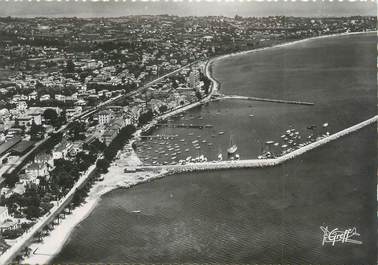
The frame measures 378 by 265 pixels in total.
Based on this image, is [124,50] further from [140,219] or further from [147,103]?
[140,219]

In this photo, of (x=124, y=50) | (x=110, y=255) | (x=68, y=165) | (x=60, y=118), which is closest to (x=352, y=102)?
(x=124, y=50)

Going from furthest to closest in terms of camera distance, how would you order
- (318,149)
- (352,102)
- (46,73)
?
(352,102) → (46,73) → (318,149)

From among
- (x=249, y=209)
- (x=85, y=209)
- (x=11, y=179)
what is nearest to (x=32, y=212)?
(x=85, y=209)

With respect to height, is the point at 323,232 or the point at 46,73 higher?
the point at 46,73

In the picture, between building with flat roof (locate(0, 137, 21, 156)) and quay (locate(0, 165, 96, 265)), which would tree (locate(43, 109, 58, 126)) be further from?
quay (locate(0, 165, 96, 265))

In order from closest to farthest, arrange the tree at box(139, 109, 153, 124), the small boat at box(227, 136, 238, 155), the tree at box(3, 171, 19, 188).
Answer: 1. the tree at box(3, 171, 19, 188)
2. the small boat at box(227, 136, 238, 155)
3. the tree at box(139, 109, 153, 124)

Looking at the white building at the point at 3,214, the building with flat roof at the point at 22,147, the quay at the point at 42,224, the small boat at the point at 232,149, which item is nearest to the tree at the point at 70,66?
the building with flat roof at the point at 22,147

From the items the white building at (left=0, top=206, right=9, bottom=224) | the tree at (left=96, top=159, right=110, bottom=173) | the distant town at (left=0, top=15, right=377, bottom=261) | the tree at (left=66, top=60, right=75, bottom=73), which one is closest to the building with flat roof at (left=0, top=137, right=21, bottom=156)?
the distant town at (left=0, top=15, right=377, bottom=261)
